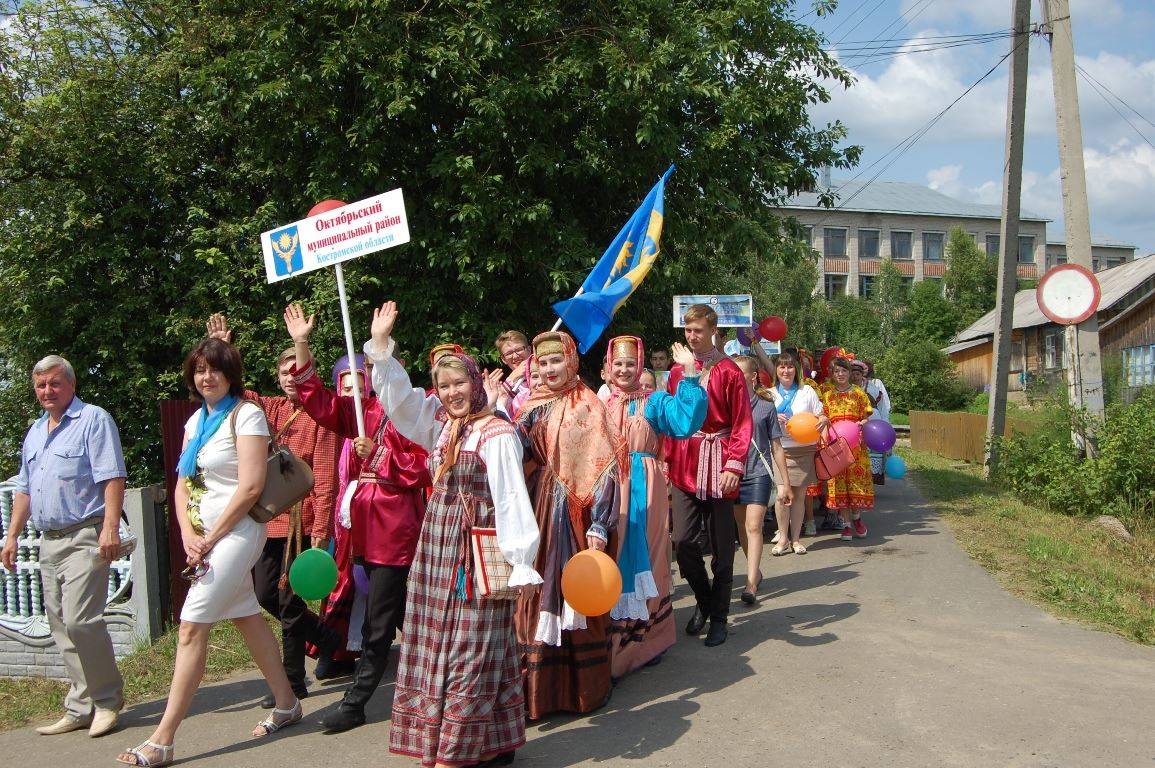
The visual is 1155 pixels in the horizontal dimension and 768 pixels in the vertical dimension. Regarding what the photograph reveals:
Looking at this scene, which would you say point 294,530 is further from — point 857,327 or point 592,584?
point 857,327

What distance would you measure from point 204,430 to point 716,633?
3.32 m

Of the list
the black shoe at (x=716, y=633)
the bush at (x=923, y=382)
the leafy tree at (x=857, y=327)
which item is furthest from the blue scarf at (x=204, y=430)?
the leafy tree at (x=857, y=327)

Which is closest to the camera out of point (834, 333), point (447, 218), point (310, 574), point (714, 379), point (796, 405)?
point (310, 574)

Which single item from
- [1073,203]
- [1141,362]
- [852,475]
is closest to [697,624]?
[852,475]

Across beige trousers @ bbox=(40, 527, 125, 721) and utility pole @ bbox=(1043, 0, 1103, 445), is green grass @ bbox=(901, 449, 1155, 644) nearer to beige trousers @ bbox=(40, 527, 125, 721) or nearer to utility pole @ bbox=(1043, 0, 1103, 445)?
utility pole @ bbox=(1043, 0, 1103, 445)

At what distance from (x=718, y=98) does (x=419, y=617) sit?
25.1ft

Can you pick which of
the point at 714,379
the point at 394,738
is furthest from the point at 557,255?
the point at 394,738

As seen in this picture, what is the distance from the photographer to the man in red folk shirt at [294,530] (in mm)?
5207

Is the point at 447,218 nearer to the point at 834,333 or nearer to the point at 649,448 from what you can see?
the point at 649,448

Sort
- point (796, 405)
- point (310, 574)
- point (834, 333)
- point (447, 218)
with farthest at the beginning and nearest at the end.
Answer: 1. point (834, 333)
2. point (447, 218)
3. point (796, 405)
4. point (310, 574)

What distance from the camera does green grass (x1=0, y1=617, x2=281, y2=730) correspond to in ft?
18.7

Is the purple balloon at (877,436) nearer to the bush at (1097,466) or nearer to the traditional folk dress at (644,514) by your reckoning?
the bush at (1097,466)

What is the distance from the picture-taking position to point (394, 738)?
165 inches

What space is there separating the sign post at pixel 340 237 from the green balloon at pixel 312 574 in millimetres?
672
